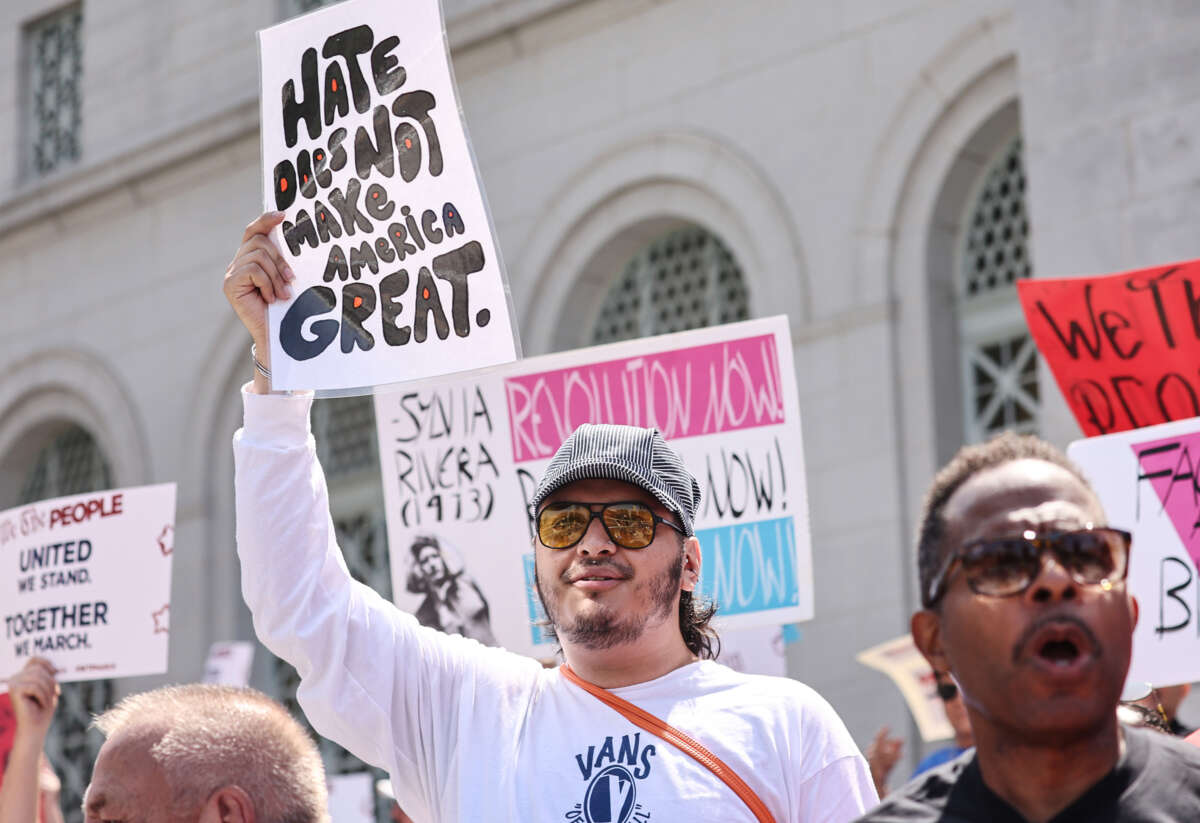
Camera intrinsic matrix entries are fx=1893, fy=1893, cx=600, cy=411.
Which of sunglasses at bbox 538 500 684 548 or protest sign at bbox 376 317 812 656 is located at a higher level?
protest sign at bbox 376 317 812 656

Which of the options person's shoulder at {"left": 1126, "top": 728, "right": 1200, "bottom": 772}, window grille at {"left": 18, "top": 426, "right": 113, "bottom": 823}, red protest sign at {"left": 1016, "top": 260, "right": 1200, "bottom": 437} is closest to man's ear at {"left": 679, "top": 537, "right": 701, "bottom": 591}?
person's shoulder at {"left": 1126, "top": 728, "right": 1200, "bottom": 772}

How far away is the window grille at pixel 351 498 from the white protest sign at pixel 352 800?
14.5 feet

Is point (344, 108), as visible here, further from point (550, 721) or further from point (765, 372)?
point (765, 372)

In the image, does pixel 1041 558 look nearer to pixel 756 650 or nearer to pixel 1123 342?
pixel 1123 342

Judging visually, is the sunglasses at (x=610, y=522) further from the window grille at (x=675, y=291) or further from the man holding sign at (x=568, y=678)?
the window grille at (x=675, y=291)

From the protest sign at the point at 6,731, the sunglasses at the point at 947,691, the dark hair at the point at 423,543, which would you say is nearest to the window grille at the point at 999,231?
the sunglasses at the point at 947,691

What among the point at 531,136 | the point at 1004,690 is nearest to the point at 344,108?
the point at 1004,690

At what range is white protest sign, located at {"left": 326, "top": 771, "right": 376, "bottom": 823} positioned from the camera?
8445 millimetres

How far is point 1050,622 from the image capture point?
210 cm

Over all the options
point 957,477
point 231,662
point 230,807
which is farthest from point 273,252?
point 231,662

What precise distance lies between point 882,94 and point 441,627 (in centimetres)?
579

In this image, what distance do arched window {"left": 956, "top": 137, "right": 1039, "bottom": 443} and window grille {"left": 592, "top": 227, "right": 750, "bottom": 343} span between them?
148 cm

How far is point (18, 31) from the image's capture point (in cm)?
1661

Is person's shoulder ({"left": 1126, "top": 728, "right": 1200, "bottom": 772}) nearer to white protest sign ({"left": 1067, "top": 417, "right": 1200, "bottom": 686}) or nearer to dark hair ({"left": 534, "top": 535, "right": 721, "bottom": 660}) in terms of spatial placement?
dark hair ({"left": 534, "top": 535, "right": 721, "bottom": 660})
